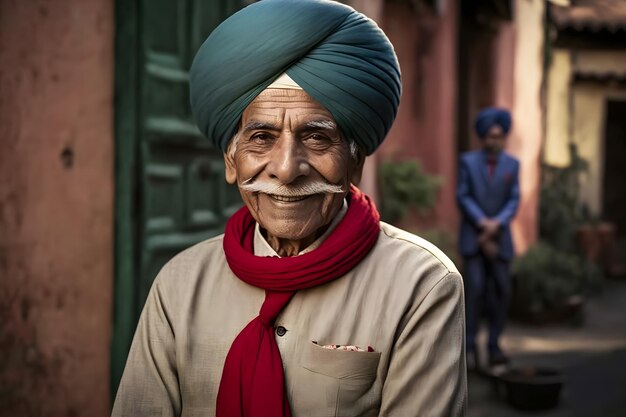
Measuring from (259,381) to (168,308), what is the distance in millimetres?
346

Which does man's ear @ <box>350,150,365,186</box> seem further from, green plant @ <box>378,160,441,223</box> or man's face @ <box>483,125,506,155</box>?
green plant @ <box>378,160,441,223</box>

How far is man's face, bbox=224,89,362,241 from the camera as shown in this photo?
1.96 m

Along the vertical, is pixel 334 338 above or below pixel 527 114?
below

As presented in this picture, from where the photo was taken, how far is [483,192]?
6625 mm

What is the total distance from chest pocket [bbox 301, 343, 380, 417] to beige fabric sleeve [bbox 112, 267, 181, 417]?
0.38 m

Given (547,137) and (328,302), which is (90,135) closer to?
(328,302)

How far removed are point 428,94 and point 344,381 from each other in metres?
7.39

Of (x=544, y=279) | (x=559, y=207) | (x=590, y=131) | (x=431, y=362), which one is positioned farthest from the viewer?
(x=590, y=131)

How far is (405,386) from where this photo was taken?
1.91 metres

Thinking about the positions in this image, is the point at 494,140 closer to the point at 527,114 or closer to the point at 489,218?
the point at 489,218

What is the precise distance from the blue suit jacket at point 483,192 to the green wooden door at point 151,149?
9.36 ft

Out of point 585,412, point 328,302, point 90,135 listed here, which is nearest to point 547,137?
point 585,412

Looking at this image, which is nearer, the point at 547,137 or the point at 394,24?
the point at 394,24

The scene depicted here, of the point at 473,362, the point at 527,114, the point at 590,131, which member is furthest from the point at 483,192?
the point at 590,131
